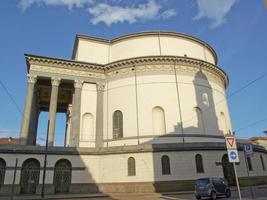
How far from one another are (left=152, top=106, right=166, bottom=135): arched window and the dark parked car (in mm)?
11180

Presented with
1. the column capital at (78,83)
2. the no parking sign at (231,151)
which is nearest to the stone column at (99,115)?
the column capital at (78,83)

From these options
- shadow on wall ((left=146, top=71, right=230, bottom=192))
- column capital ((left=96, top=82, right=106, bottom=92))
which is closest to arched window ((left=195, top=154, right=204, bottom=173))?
shadow on wall ((left=146, top=71, right=230, bottom=192))

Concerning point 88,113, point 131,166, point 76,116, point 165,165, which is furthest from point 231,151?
point 88,113

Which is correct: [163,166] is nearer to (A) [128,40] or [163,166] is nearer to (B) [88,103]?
(B) [88,103]

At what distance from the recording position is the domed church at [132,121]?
23859 mm

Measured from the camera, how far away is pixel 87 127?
29719 millimetres

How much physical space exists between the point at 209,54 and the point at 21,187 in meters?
28.5

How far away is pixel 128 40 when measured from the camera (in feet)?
110

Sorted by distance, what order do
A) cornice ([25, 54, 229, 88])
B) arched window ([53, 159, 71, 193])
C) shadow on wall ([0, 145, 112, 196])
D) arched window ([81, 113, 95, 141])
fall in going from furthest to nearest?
cornice ([25, 54, 229, 88])
arched window ([81, 113, 95, 141])
arched window ([53, 159, 71, 193])
shadow on wall ([0, 145, 112, 196])

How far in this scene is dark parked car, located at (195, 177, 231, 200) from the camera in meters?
16.0

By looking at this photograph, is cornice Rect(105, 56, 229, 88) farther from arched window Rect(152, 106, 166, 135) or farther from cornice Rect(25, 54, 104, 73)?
arched window Rect(152, 106, 166, 135)

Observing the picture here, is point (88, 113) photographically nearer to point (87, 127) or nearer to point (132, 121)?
point (87, 127)

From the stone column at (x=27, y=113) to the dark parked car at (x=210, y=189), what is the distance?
17.7 metres

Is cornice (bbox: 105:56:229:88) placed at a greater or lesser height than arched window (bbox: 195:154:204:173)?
greater
